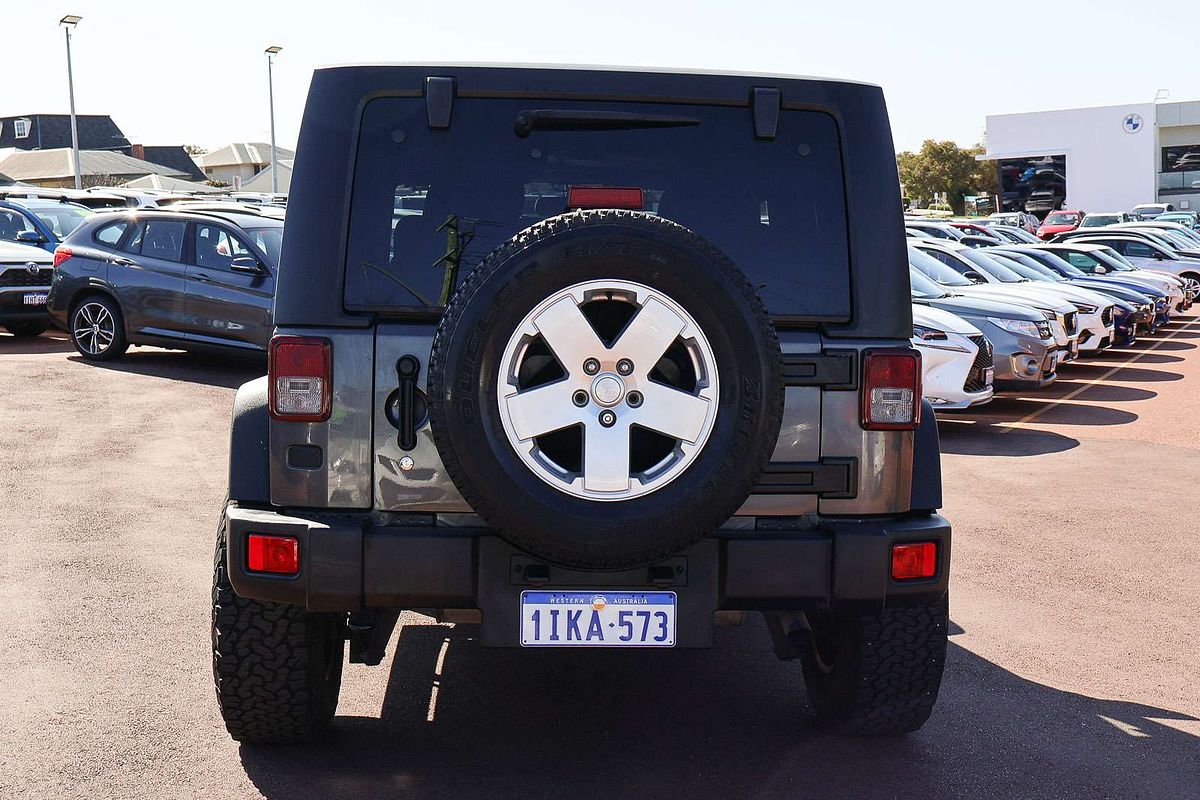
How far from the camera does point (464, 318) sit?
340cm

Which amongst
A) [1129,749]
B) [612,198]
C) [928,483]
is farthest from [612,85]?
[1129,749]

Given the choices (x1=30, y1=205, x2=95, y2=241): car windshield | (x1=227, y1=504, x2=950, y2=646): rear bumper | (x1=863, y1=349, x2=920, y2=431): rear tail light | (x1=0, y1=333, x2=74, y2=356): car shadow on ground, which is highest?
(x1=30, y1=205, x2=95, y2=241): car windshield

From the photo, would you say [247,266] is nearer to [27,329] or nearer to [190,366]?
[190,366]

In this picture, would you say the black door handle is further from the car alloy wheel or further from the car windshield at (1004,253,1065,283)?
the car windshield at (1004,253,1065,283)

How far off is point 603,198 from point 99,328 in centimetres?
1217

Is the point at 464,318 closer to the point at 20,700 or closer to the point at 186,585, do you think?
the point at 20,700

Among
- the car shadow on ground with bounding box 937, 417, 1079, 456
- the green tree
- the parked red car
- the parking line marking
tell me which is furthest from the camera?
the green tree

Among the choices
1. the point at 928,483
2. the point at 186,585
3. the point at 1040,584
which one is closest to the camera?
the point at 928,483

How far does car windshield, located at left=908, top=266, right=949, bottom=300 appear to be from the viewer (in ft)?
45.8

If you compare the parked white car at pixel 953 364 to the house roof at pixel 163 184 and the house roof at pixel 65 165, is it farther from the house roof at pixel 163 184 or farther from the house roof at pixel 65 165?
the house roof at pixel 65 165

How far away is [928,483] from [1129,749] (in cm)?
127

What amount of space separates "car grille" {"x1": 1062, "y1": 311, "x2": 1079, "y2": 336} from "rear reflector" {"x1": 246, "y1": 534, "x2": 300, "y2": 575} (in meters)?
13.1

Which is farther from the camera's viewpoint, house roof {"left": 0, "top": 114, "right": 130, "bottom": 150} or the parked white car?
house roof {"left": 0, "top": 114, "right": 130, "bottom": 150}

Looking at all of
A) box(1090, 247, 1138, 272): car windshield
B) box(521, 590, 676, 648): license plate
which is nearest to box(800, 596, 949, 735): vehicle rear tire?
box(521, 590, 676, 648): license plate
